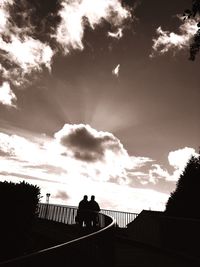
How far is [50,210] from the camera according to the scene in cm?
2125

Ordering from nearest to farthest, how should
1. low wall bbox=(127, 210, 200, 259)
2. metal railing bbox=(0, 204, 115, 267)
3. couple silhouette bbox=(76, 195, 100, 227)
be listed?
metal railing bbox=(0, 204, 115, 267) < low wall bbox=(127, 210, 200, 259) < couple silhouette bbox=(76, 195, 100, 227)

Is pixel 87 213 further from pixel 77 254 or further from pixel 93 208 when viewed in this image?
pixel 77 254

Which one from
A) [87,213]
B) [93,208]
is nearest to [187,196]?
[93,208]

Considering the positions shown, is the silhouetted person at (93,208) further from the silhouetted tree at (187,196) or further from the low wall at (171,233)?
the silhouetted tree at (187,196)

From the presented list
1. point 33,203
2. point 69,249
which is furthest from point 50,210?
point 69,249

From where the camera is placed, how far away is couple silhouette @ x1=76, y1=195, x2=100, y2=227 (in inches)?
570

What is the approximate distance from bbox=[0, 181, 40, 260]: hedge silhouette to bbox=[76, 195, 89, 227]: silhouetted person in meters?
2.66

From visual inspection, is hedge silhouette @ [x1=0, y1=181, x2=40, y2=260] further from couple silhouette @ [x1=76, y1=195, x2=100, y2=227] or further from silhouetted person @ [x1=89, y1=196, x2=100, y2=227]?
silhouetted person @ [x1=89, y1=196, x2=100, y2=227]

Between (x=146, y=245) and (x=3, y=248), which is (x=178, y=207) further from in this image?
(x=3, y=248)

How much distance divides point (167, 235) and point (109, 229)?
26.0ft

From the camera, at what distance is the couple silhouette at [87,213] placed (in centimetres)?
1447

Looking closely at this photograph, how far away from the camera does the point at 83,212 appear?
15.0 m

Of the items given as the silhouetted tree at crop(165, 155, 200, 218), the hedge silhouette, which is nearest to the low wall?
the silhouetted tree at crop(165, 155, 200, 218)

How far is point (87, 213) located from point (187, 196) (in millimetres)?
5945
